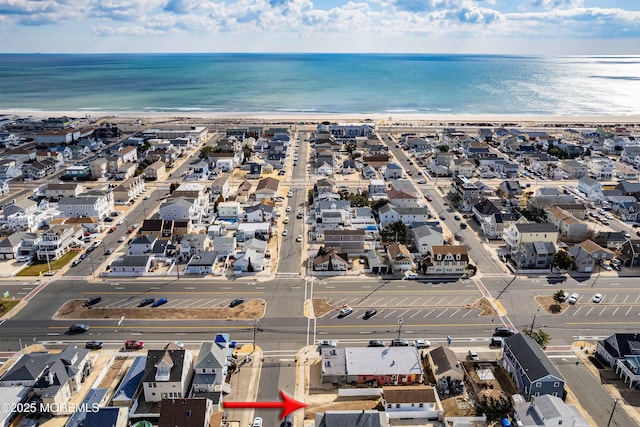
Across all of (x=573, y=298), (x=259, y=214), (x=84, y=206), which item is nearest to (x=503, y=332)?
(x=573, y=298)

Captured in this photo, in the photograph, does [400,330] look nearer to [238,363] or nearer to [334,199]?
[238,363]

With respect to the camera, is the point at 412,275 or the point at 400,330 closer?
the point at 400,330

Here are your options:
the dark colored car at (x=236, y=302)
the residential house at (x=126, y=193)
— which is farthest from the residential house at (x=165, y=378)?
the residential house at (x=126, y=193)

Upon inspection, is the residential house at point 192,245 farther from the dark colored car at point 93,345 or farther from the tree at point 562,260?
the tree at point 562,260

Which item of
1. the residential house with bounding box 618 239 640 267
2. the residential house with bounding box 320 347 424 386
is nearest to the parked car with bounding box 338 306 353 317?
the residential house with bounding box 320 347 424 386

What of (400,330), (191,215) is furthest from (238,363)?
(191,215)

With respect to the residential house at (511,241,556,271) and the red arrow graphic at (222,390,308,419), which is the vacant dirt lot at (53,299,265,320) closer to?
the red arrow graphic at (222,390,308,419)
